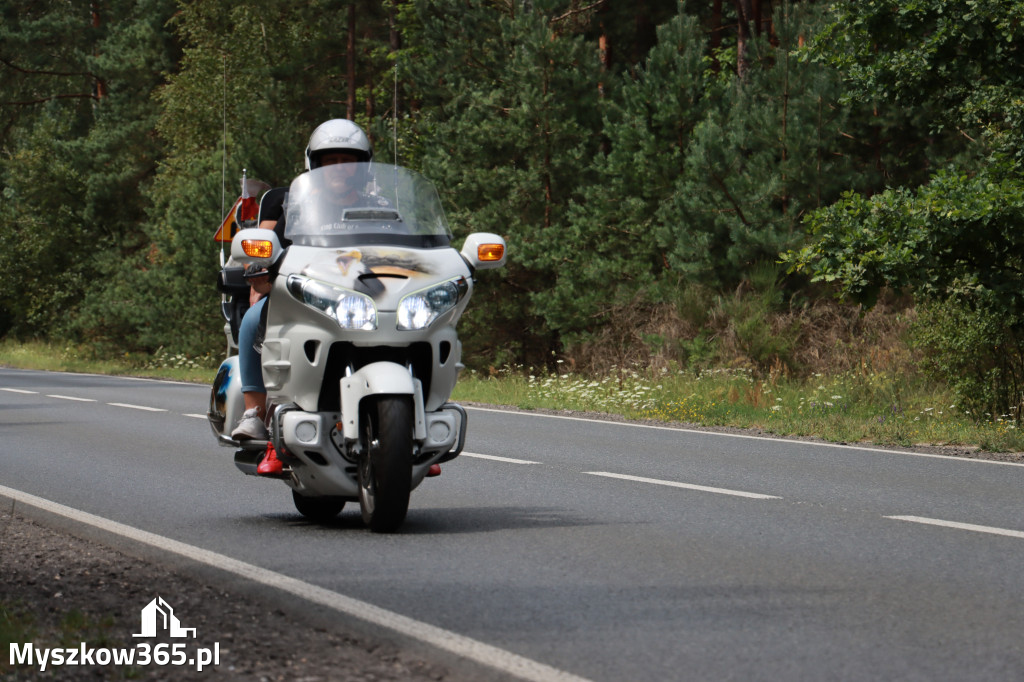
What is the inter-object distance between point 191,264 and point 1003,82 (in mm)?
23889

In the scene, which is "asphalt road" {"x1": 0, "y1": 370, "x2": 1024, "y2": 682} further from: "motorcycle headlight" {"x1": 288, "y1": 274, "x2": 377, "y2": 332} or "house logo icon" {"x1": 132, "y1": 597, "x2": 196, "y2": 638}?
"motorcycle headlight" {"x1": 288, "y1": 274, "x2": 377, "y2": 332}

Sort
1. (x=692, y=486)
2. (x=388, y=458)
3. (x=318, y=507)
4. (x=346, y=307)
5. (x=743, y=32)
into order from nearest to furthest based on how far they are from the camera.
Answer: (x=388, y=458), (x=346, y=307), (x=318, y=507), (x=692, y=486), (x=743, y=32)

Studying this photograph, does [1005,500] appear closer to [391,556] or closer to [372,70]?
[391,556]

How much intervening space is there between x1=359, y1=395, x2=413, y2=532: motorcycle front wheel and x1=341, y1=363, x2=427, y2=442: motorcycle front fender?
7 cm

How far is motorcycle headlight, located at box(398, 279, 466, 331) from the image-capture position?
24.8 ft

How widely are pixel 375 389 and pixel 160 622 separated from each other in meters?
2.07

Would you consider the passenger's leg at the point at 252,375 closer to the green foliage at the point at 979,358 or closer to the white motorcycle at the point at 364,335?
the white motorcycle at the point at 364,335

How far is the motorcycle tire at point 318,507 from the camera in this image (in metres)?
8.63

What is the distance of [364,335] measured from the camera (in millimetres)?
7523

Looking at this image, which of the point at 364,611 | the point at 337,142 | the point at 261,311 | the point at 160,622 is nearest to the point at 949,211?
the point at 337,142

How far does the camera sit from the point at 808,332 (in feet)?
69.1

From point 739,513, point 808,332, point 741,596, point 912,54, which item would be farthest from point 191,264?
point 741,596

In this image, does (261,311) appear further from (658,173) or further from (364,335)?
(658,173)

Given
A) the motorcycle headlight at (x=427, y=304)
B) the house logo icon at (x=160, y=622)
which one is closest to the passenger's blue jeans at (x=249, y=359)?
the motorcycle headlight at (x=427, y=304)
